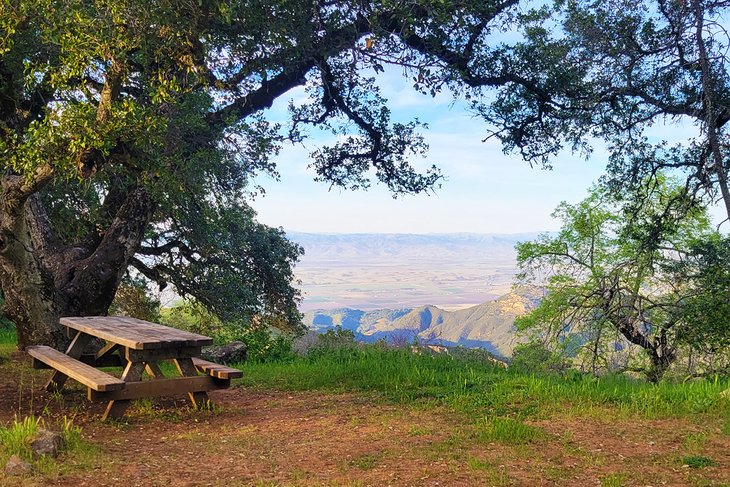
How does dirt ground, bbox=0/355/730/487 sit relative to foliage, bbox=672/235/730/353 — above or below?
below

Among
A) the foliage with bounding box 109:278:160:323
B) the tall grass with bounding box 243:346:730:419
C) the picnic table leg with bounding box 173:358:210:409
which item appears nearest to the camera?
the tall grass with bounding box 243:346:730:419

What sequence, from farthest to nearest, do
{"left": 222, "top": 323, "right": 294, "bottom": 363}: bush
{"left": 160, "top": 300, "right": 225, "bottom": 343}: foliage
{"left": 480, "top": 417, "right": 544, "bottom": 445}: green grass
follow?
{"left": 160, "top": 300, "right": 225, "bottom": 343}: foliage, {"left": 222, "top": 323, "right": 294, "bottom": 363}: bush, {"left": 480, "top": 417, "right": 544, "bottom": 445}: green grass

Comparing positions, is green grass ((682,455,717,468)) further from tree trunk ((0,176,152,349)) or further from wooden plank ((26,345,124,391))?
tree trunk ((0,176,152,349))

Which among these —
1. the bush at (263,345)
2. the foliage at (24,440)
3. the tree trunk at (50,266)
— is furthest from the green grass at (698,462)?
the tree trunk at (50,266)

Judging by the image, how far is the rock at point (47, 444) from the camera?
533 cm

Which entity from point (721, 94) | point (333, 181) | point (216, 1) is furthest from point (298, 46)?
point (721, 94)

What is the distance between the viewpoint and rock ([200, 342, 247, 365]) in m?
12.4

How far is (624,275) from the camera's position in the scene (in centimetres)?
1384

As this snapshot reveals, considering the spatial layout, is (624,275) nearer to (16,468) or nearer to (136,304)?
(16,468)

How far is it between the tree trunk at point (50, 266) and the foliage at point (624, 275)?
30.8 ft

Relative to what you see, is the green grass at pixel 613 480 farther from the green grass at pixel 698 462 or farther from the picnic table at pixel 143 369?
the picnic table at pixel 143 369

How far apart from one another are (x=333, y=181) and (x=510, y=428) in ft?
33.8

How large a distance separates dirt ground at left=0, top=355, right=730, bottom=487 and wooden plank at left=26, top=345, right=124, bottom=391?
0.54 metres

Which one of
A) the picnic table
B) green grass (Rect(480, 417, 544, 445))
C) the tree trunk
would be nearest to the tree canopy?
the tree trunk
